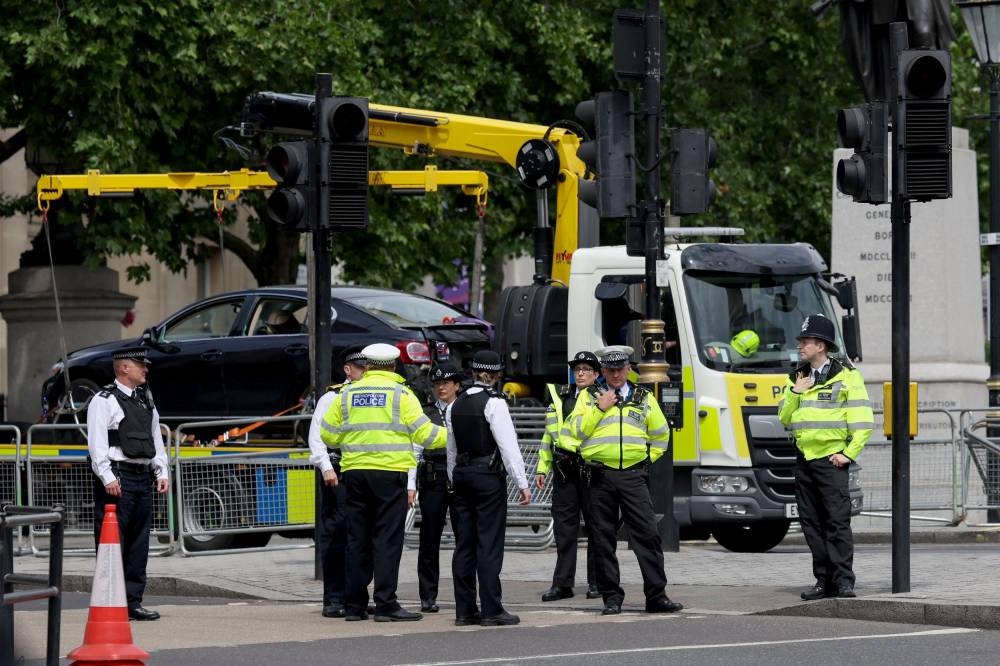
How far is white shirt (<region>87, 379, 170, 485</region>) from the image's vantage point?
41.4ft

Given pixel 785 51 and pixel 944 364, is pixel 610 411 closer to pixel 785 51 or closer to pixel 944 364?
pixel 944 364

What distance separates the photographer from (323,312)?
14.0 metres

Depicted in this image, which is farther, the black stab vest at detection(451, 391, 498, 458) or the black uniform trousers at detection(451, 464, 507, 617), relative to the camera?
the black stab vest at detection(451, 391, 498, 458)

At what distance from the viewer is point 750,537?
17.6m

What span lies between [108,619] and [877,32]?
681 cm

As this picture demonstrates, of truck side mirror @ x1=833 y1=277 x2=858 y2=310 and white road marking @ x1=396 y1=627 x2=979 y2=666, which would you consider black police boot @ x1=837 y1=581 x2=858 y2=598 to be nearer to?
white road marking @ x1=396 y1=627 x2=979 y2=666

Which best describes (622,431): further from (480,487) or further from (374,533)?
(374,533)

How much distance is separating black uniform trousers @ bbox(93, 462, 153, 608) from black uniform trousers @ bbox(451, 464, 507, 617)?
2123 millimetres

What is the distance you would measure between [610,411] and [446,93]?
1546cm

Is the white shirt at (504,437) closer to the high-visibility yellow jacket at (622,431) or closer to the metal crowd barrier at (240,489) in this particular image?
the high-visibility yellow jacket at (622,431)

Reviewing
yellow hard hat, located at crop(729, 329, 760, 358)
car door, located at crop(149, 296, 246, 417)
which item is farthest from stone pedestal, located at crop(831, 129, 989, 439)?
car door, located at crop(149, 296, 246, 417)

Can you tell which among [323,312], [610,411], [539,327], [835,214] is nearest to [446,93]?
[835,214]

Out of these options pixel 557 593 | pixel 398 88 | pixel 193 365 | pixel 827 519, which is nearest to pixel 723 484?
pixel 557 593

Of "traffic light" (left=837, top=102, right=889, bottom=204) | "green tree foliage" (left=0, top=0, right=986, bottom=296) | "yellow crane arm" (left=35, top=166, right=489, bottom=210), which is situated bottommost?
"traffic light" (left=837, top=102, right=889, bottom=204)
